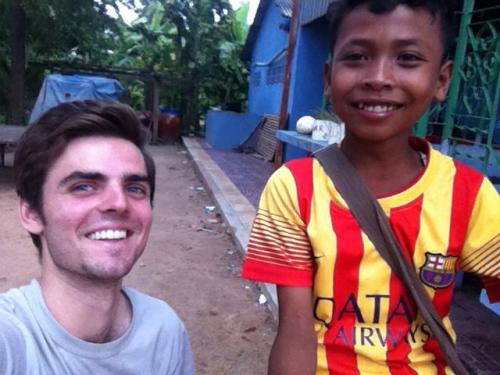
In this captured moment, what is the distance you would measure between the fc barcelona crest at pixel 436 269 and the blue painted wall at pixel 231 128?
37.8 ft

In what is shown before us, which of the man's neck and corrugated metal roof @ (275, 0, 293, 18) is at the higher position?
corrugated metal roof @ (275, 0, 293, 18)

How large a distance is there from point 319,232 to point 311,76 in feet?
24.2

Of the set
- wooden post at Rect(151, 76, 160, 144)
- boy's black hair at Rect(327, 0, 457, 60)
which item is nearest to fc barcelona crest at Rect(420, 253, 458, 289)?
boy's black hair at Rect(327, 0, 457, 60)

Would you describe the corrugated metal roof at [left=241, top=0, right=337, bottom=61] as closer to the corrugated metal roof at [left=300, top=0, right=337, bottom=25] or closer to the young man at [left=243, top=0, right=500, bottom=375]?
the corrugated metal roof at [left=300, top=0, right=337, bottom=25]

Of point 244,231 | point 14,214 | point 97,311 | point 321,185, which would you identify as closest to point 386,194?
point 321,185

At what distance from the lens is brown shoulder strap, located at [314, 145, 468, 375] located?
1.23 metres

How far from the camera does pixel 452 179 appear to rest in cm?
130

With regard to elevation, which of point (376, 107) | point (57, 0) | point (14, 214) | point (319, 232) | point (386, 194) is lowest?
point (14, 214)

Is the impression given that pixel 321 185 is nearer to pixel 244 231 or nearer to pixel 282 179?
pixel 282 179

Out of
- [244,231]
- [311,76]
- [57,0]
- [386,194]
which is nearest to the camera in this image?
[386,194]

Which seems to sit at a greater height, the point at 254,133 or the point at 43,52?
the point at 43,52

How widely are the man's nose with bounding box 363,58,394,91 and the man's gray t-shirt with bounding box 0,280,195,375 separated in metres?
0.87

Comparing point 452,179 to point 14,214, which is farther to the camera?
point 14,214

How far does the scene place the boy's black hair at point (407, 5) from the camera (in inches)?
47.5
